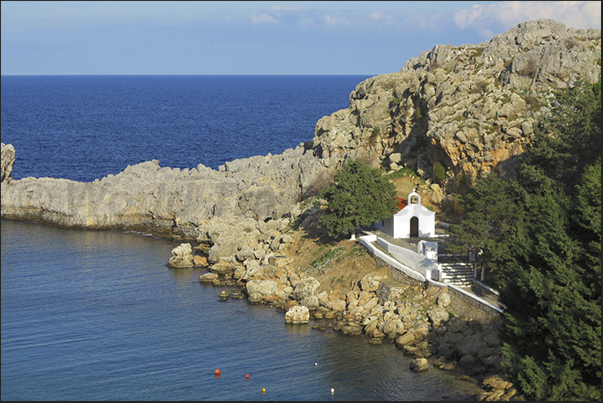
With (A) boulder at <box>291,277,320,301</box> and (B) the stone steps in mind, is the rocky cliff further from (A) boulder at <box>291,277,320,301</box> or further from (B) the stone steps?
(B) the stone steps

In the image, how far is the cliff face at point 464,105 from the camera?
65.4 meters

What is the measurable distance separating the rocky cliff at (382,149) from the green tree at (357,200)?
770 centimetres

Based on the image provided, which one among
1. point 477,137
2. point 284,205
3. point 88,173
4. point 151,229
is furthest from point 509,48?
point 88,173

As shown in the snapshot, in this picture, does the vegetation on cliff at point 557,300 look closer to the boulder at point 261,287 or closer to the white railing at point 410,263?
the white railing at point 410,263

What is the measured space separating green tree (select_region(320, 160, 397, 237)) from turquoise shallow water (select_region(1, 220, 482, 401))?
10257 mm

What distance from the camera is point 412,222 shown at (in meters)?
63.8

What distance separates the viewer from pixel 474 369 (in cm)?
4491

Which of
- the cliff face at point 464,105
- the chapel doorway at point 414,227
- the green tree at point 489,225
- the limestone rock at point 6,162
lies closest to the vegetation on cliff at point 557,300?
the green tree at point 489,225

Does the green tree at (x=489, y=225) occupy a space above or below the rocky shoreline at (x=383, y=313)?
above

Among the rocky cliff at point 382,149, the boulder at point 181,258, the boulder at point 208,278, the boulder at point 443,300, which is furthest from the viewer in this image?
the boulder at point 181,258

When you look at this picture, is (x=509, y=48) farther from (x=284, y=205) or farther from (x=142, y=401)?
(x=142, y=401)

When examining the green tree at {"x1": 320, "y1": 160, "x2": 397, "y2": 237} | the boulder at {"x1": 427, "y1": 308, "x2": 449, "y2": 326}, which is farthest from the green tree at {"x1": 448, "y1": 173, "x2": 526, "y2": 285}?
the green tree at {"x1": 320, "y1": 160, "x2": 397, "y2": 237}

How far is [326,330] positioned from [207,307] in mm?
10775

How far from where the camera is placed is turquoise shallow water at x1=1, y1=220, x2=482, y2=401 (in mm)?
43625
